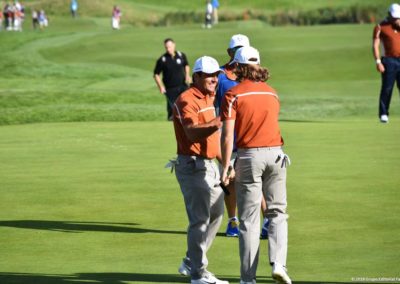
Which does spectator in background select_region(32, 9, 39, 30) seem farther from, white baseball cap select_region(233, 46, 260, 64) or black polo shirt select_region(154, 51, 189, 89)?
white baseball cap select_region(233, 46, 260, 64)

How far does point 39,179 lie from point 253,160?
6.98 meters

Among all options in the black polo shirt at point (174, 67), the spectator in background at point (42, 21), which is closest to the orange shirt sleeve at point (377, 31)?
the black polo shirt at point (174, 67)

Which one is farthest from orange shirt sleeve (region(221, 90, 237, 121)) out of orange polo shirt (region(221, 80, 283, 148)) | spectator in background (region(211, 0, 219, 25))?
Result: spectator in background (region(211, 0, 219, 25))

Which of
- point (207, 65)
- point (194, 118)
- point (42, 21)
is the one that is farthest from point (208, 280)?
point (42, 21)

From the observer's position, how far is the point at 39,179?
15344 millimetres

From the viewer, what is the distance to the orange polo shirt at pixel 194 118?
9312mm

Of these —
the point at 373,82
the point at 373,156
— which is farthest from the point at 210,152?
the point at 373,82

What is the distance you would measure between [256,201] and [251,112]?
0.76m

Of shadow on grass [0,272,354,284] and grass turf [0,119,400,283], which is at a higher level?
shadow on grass [0,272,354,284]

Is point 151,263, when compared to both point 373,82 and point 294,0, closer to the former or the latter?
point 373,82

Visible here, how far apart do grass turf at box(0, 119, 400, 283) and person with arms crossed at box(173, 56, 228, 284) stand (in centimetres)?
42

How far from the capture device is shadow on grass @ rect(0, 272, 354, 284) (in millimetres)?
9203

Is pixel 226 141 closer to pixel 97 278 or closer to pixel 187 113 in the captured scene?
pixel 187 113

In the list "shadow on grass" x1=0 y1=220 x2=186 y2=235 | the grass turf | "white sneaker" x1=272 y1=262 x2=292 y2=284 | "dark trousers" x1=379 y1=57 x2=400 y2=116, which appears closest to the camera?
"white sneaker" x1=272 y1=262 x2=292 y2=284
